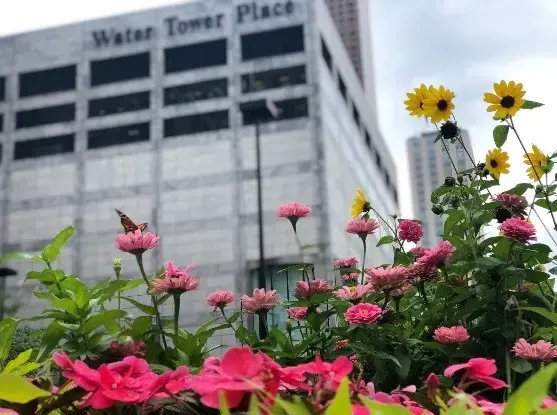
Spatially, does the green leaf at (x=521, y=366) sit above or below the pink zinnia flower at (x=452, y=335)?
below

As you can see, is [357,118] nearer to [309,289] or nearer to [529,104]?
[529,104]

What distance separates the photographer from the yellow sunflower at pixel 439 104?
Answer: 213 cm

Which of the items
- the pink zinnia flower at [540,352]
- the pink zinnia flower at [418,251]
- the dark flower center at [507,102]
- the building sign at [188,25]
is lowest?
the pink zinnia flower at [540,352]

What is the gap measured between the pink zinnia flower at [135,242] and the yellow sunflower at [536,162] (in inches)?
44.4

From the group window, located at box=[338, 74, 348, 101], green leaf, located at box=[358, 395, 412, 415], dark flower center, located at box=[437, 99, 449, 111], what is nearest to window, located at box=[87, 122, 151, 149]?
window, located at box=[338, 74, 348, 101]

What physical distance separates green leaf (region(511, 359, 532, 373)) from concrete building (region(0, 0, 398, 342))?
26.5 metres

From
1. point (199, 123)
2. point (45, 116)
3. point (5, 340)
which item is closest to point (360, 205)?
point (5, 340)

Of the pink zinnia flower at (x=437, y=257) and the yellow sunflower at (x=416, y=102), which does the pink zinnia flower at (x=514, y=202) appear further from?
the yellow sunflower at (x=416, y=102)

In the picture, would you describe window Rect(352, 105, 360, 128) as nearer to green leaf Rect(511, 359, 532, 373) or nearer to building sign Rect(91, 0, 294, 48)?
building sign Rect(91, 0, 294, 48)

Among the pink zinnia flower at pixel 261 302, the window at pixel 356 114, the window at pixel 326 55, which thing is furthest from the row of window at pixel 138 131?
the pink zinnia flower at pixel 261 302

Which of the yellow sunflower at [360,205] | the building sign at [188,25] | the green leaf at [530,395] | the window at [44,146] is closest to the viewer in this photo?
the green leaf at [530,395]

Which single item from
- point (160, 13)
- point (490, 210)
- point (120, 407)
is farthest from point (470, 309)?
point (160, 13)

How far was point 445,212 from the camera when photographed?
1906 mm

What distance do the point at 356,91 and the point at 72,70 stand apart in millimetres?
14153
